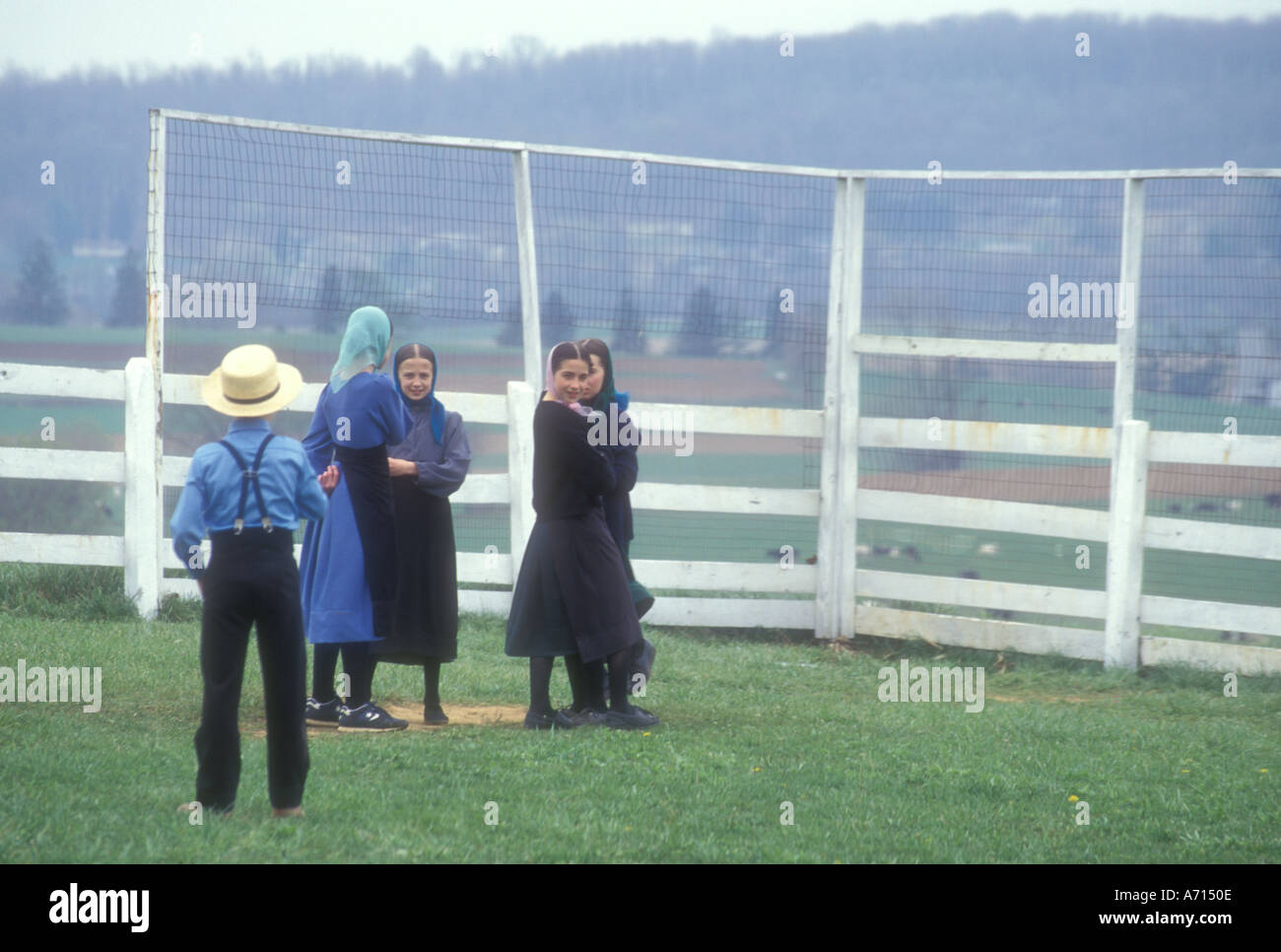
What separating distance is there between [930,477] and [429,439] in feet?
16.2

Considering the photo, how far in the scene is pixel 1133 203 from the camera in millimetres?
9805

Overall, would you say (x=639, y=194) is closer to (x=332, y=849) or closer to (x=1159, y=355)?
(x=1159, y=355)

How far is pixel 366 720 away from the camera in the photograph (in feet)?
23.3

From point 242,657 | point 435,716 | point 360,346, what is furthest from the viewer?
point 435,716

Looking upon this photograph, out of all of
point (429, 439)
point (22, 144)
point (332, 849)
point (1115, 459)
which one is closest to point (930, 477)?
point (1115, 459)

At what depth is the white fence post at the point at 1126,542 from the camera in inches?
375

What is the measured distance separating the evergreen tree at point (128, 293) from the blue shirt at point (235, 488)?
249ft

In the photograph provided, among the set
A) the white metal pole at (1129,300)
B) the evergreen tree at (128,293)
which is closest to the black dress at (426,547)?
the white metal pole at (1129,300)

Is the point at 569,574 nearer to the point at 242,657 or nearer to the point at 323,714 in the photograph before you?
the point at 323,714

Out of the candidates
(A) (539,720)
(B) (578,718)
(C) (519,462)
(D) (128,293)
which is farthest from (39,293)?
(A) (539,720)

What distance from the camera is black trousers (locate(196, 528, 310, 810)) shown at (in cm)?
509

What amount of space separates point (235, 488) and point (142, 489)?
15.6ft

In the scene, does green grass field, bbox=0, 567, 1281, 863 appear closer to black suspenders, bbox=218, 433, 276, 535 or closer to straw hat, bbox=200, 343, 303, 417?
black suspenders, bbox=218, 433, 276, 535

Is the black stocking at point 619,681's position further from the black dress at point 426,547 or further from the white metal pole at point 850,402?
the white metal pole at point 850,402
